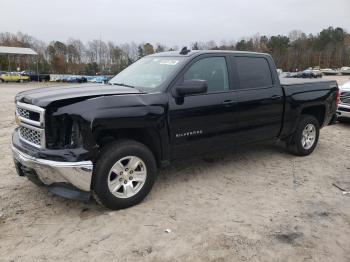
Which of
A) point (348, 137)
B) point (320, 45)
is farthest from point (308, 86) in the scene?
point (320, 45)

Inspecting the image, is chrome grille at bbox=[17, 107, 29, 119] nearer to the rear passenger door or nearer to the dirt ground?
the dirt ground

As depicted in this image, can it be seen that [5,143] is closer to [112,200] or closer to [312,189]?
[112,200]

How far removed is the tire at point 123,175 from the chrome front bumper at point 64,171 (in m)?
0.13

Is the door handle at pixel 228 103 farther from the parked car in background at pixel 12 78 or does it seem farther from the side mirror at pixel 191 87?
the parked car in background at pixel 12 78

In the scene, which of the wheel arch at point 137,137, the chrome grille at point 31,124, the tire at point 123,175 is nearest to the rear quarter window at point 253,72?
the wheel arch at point 137,137

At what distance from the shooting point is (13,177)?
16.6 ft

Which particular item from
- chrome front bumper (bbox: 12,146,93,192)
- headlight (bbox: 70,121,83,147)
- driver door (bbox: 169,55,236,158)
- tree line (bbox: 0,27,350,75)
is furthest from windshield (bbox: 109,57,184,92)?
tree line (bbox: 0,27,350,75)

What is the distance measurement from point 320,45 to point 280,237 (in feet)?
364

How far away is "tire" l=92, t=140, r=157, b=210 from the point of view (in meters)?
3.83

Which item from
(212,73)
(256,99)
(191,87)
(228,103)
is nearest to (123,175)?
(191,87)

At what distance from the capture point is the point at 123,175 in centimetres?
403

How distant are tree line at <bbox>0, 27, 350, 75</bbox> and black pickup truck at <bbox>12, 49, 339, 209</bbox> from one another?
6125cm

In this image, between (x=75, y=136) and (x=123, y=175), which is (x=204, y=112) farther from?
(x=75, y=136)

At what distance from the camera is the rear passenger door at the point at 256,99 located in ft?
17.2
